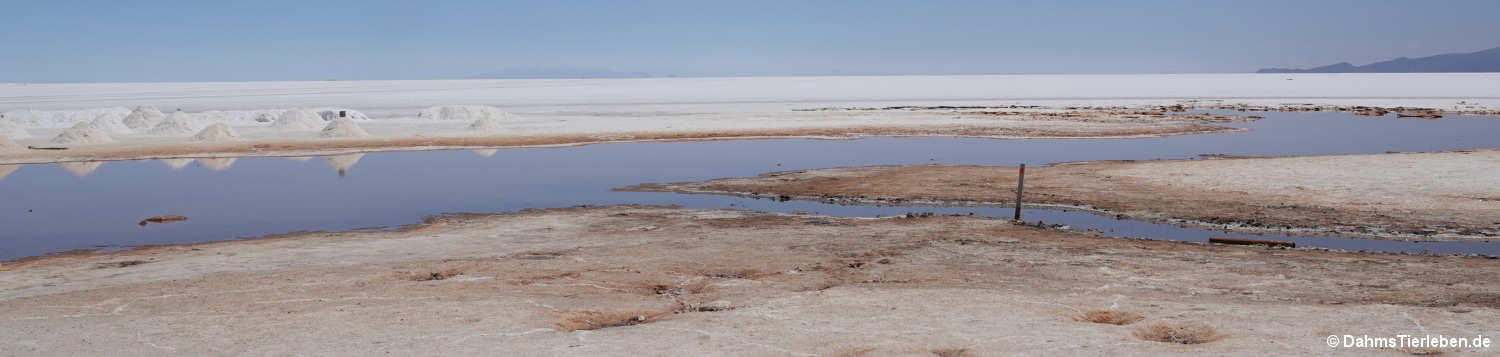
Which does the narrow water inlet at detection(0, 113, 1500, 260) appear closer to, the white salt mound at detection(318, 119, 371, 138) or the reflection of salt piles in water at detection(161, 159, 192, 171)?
the reflection of salt piles in water at detection(161, 159, 192, 171)

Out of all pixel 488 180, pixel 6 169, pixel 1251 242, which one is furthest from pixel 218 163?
pixel 1251 242

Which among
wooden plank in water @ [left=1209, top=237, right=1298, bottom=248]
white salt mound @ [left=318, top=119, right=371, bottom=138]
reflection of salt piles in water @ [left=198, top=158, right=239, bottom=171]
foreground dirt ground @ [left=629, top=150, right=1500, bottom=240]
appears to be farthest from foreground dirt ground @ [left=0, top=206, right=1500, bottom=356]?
white salt mound @ [left=318, top=119, right=371, bottom=138]

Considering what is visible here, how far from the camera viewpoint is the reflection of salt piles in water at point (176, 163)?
23.6 metres

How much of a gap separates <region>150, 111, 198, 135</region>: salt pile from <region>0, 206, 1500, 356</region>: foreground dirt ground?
22.6 m

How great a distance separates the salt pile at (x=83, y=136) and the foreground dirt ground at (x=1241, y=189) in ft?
61.0

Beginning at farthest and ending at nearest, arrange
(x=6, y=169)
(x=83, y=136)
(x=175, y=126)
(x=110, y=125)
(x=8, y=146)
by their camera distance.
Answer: (x=110, y=125), (x=175, y=126), (x=83, y=136), (x=8, y=146), (x=6, y=169)

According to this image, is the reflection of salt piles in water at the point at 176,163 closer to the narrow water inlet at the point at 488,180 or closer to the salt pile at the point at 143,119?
the narrow water inlet at the point at 488,180

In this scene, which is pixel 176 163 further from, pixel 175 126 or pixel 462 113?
pixel 462 113

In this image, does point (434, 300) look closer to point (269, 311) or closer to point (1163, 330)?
point (269, 311)

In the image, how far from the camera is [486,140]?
3022 centimetres

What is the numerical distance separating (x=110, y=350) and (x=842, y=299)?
Answer: 4.81 metres

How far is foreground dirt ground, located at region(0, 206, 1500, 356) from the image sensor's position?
6.89 m

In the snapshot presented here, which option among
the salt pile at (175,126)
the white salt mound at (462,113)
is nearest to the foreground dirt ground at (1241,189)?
the salt pile at (175,126)

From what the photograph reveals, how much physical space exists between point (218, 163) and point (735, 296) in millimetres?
19790
